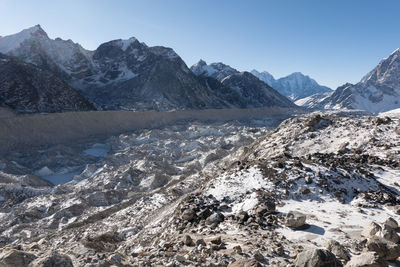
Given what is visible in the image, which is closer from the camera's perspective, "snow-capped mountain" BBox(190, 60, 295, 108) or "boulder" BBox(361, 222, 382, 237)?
"boulder" BBox(361, 222, 382, 237)

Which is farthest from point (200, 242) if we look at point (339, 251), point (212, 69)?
point (212, 69)

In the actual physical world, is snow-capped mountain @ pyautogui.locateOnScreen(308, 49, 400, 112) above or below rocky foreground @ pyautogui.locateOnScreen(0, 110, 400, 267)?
above

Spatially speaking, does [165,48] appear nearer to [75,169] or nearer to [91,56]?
[91,56]

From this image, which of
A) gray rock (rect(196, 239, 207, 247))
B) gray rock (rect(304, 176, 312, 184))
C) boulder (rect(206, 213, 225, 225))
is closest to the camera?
gray rock (rect(196, 239, 207, 247))

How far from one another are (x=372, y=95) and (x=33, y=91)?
13825 centimetres

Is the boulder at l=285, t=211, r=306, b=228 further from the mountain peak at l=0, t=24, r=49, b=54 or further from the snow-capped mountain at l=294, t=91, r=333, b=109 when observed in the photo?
the snow-capped mountain at l=294, t=91, r=333, b=109

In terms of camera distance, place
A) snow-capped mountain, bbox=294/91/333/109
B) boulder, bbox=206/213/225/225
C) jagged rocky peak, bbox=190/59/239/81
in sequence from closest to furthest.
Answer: boulder, bbox=206/213/225/225
jagged rocky peak, bbox=190/59/239/81
snow-capped mountain, bbox=294/91/333/109

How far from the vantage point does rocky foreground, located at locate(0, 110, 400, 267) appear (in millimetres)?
3769

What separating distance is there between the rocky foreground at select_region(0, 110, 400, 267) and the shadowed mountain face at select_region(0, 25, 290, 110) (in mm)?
41227

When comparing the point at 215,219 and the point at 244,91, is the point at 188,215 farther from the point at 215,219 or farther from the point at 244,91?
the point at 244,91

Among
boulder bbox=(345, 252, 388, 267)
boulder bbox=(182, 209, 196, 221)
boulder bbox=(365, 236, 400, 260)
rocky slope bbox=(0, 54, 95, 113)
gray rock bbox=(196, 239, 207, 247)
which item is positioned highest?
rocky slope bbox=(0, 54, 95, 113)

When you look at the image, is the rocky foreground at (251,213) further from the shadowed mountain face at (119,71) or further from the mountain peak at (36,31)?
the mountain peak at (36,31)

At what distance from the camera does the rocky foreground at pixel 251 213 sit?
377 cm

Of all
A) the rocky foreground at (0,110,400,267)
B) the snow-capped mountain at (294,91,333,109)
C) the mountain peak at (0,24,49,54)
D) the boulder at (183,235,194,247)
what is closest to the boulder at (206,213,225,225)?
the rocky foreground at (0,110,400,267)
